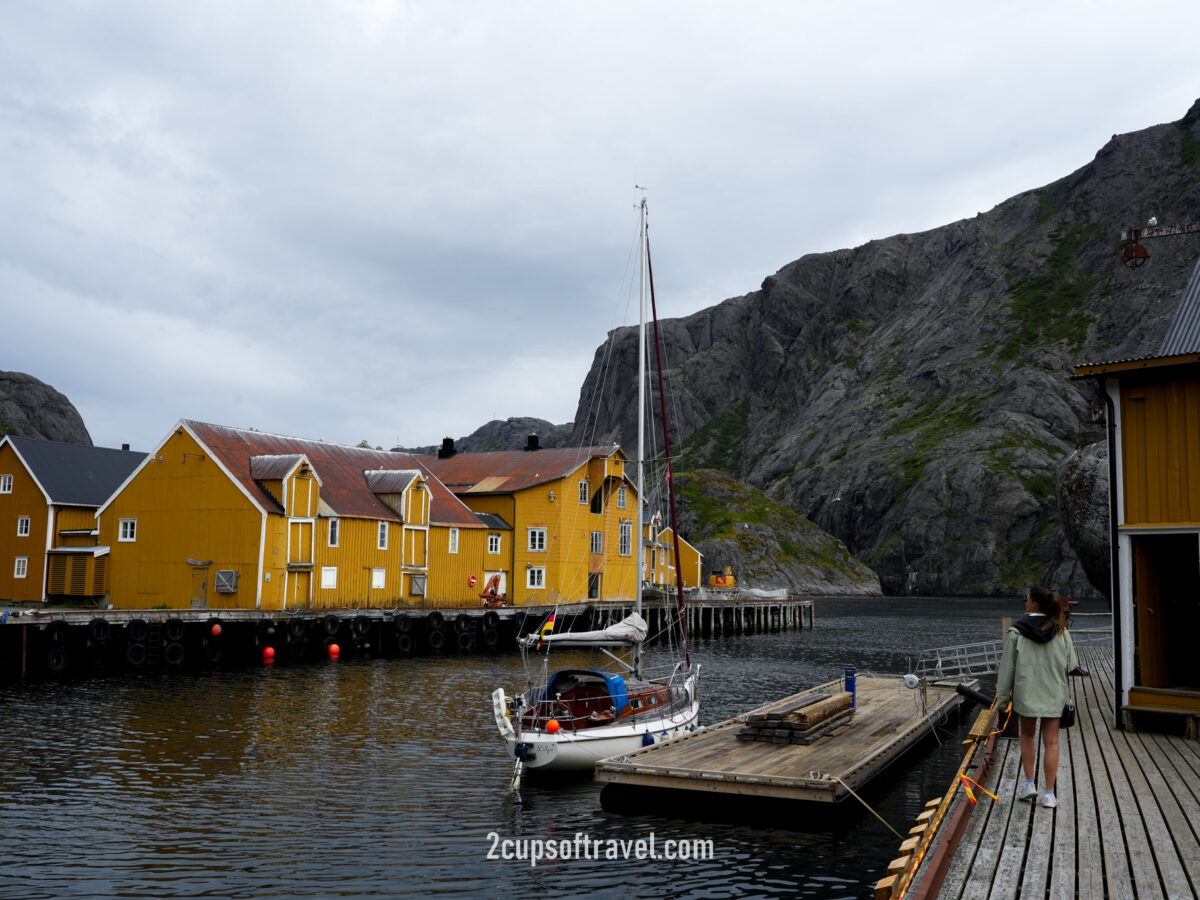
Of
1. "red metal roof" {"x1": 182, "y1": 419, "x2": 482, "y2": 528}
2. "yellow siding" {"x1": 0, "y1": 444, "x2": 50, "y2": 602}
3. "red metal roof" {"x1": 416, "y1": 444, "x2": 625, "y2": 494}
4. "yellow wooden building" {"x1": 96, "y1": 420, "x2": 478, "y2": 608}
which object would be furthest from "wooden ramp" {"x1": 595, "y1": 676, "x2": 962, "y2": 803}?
"yellow siding" {"x1": 0, "y1": 444, "x2": 50, "y2": 602}

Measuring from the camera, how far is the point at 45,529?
53.2 m

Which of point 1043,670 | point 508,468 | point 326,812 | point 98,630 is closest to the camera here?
point 1043,670

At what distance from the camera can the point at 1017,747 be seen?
1533cm

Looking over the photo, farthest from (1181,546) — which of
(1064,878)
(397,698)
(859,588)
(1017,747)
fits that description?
(859,588)

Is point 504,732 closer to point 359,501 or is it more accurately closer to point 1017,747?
point 1017,747

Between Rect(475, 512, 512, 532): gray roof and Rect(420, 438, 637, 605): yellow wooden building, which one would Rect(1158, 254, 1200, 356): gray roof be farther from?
Rect(475, 512, 512, 532): gray roof

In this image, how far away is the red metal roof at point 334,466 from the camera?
159 ft

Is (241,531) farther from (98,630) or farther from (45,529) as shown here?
(45,529)

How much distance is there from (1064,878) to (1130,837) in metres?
1.95

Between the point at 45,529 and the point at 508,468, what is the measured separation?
29.3 m

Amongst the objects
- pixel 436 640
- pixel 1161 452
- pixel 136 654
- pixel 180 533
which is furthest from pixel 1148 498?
pixel 180 533

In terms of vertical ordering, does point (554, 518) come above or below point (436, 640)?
above

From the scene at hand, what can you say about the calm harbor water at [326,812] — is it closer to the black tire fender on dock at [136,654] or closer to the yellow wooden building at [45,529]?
the black tire fender on dock at [136,654]

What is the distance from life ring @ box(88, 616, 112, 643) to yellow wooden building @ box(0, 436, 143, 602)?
466 inches
